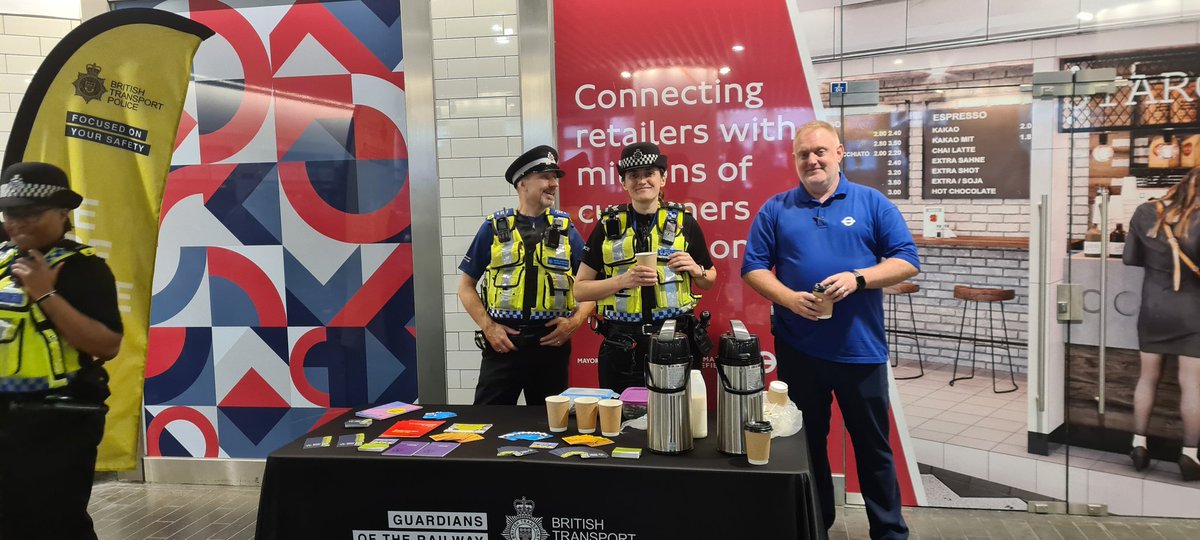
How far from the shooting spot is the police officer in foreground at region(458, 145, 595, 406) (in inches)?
132

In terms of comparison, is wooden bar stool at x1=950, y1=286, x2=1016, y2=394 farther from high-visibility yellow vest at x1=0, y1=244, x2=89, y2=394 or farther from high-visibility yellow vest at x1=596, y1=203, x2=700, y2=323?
high-visibility yellow vest at x1=0, y1=244, x2=89, y2=394

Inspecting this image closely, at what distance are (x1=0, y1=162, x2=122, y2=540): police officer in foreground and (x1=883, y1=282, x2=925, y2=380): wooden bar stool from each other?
3.64 meters

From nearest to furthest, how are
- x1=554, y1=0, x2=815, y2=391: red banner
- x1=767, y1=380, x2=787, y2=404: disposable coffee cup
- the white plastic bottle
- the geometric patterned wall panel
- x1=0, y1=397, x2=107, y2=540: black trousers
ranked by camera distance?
the white plastic bottle
x1=767, y1=380, x2=787, y2=404: disposable coffee cup
x1=0, y1=397, x2=107, y2=540: black trousers
x1=554, y1=0, x2=815, y2=391: red banner
the geometric patterned wall panel

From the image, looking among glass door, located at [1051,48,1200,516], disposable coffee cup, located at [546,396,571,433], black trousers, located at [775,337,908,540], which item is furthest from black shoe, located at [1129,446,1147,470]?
disposable coffee cup, located at [546,396,571,433]

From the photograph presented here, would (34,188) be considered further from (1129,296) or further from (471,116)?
(1129,296)

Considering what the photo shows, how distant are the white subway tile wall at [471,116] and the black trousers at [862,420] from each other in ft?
6.22

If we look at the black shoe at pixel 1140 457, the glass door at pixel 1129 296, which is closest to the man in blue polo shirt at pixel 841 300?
the glass door at pixel 1129 296

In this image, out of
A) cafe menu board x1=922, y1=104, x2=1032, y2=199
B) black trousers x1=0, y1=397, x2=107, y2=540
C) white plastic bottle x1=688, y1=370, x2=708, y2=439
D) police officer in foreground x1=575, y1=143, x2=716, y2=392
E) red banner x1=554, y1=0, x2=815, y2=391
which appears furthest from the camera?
red banner x1=554, y1=0, x2=815, y2=391

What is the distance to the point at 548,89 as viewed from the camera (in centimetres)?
394

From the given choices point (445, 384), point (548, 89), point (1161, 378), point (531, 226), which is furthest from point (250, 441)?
point (1161, 378)

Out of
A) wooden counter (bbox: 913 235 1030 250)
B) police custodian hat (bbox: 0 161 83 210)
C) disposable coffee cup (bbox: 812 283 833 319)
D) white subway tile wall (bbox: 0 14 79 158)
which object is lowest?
disposable coffee cup (bbox: 812 283 833 319)

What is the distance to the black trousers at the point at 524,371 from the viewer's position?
3381 mm

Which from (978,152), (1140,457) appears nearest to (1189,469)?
(1140,457)

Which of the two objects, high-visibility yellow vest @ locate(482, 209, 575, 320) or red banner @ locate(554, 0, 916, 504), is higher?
red banner @ locate(554, 0, 916, 504)
